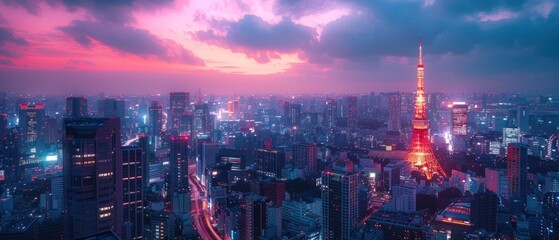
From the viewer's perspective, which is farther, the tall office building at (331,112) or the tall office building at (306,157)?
the tall office building at (331,112)

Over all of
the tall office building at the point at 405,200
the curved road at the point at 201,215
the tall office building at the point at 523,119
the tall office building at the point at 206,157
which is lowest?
the curved road at the point at 201,215

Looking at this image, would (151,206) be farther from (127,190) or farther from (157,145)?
(157,145)

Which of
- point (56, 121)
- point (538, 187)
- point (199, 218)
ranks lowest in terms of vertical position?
point (199, 218)

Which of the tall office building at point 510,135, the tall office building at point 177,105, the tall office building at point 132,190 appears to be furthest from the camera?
the tall office building at point 177,105

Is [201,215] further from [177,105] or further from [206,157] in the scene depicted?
[177,105]

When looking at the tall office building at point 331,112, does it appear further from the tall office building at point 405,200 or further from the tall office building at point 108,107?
the tall office building at point 405,200

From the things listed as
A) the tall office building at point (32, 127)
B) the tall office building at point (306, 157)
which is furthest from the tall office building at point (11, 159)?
the tall office building at point (306, 157)

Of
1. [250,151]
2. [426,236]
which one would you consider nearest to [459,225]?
[426,236]
